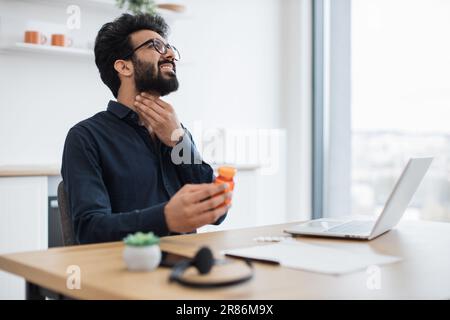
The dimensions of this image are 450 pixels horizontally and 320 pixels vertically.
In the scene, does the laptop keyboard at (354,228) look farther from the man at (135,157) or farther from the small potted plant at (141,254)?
the small potted plant at (141,254)

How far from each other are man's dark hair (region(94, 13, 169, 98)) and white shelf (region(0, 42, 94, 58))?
1.01 meters

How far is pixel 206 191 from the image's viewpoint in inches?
46.9

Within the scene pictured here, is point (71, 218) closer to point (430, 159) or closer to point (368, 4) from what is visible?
point (430, 159)

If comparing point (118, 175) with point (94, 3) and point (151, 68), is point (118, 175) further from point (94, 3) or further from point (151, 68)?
point (94, 3)

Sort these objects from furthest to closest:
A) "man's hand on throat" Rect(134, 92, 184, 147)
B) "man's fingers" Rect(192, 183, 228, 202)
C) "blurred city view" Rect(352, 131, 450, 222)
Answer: "blurred city view" Rect(352, 131, 450, 222), "man's hand on throat" Rect(134, 92, 184, 147), "man's fingers" Rect(192, 183, 228, 202)

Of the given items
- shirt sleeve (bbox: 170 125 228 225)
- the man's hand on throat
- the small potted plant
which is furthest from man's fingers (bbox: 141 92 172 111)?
the small potted plant

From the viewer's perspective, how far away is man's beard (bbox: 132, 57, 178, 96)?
1.98 meters

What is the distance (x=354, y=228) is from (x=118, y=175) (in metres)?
0.68

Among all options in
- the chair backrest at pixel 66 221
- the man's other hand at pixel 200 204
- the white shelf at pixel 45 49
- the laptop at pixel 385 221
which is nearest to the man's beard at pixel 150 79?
the chair backrest at pixel 66 221

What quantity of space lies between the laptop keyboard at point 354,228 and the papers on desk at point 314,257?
8.2 inches

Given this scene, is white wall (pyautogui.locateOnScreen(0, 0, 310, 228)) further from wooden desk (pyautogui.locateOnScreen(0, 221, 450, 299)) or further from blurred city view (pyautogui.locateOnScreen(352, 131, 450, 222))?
wooden desk (pyautogui.locateOnScreen(0, 221, 450, 299))

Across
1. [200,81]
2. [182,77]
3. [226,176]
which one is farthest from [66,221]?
[200,81]

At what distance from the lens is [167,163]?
1900 mm
